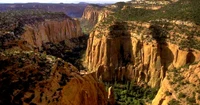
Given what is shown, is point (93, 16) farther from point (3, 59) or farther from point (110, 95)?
point (3, 59)

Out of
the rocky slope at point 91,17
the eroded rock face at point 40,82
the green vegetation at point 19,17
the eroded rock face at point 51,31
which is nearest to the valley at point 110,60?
the eroded rock face at point 40,82

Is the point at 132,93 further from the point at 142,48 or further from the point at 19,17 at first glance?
the point at 19,17

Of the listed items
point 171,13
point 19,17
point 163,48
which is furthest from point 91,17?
point 163,48

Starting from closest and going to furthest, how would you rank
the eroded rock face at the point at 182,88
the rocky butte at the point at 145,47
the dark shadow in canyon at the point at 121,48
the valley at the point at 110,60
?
1. the valley at the point at 110,60
2. the eroded rock face at the point at 182,88
3. the rocky butte at the point at 145,47
4. the dark shadow in canyon at the point at 121,48

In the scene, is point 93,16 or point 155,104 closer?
point 155,104

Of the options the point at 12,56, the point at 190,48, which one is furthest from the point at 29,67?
the point at 190,48

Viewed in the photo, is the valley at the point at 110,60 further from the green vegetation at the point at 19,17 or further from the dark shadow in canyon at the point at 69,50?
the green vegetation at the point at 19,17
